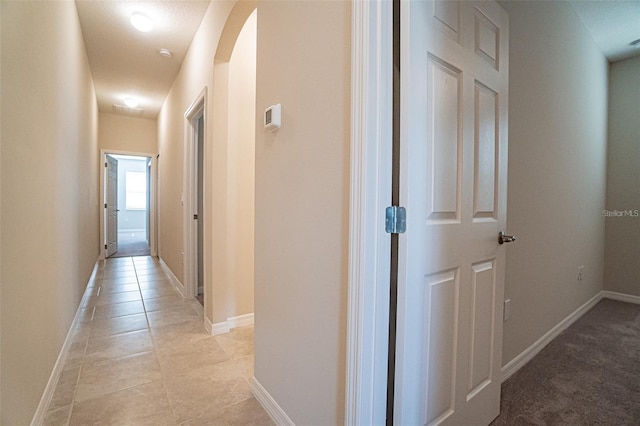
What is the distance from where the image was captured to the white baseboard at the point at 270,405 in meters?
1.37

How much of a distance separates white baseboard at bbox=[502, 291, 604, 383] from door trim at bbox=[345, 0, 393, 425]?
4.12ft

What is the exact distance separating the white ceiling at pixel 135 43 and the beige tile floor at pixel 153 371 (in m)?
2.86

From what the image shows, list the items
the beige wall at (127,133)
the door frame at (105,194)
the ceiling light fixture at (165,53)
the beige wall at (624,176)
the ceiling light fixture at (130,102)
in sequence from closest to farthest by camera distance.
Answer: the beige wall at (624,176), the ceiling light fixture at (165,53), the ceiling light fixture at (130,102), the door frame at (105,194), the beige wall at (127,133)

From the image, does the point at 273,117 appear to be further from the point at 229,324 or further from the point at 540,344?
the point at 540,344

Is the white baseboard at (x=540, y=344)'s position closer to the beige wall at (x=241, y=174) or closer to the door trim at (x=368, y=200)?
the door trim at (x=368, y=200)

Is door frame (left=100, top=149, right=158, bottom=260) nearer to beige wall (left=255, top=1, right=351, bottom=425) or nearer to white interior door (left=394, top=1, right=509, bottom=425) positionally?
beige wall (left=255, top=1, right=351, bottom=425)

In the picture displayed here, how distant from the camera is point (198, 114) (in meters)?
3.14

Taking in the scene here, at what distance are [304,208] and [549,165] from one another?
6.40ft

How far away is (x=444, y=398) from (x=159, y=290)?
3476 millimetres

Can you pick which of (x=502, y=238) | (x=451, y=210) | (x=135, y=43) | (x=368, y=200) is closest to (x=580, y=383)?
(x=502, y=238)

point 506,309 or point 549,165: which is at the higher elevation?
point 549,165

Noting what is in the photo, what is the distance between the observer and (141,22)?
2705 millimetres

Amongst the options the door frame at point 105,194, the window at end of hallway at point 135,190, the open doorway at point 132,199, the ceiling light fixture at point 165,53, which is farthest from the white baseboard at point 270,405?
the window at end of hallway at point 135,190

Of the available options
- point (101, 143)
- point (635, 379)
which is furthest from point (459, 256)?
point (101, 143)
